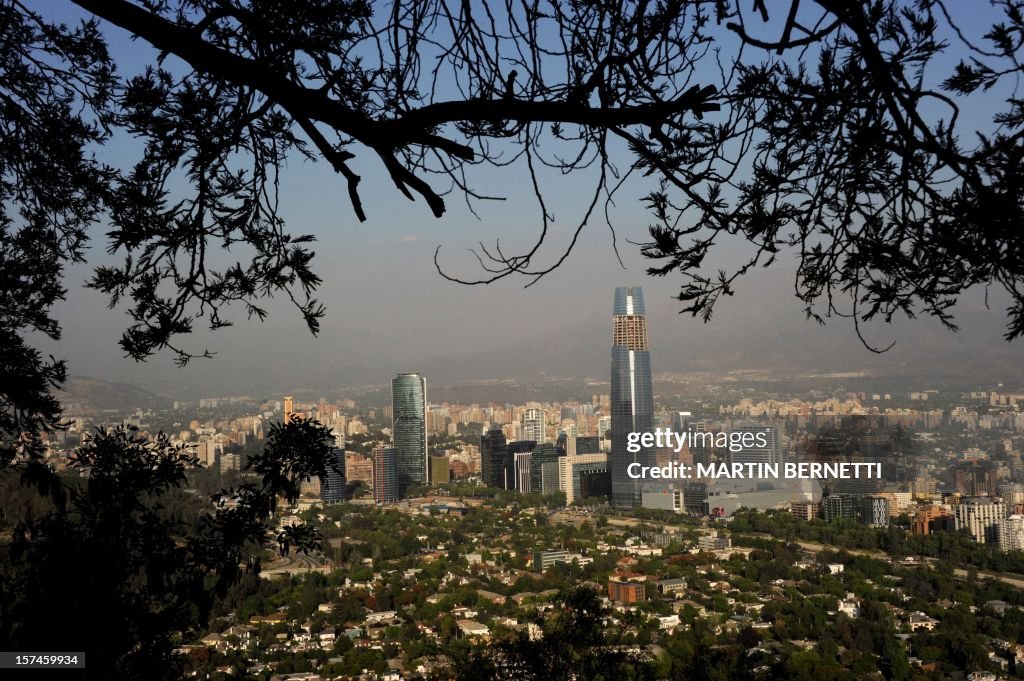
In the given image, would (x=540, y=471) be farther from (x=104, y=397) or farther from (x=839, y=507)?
(x=104, y=397)

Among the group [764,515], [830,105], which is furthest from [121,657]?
[764,515]

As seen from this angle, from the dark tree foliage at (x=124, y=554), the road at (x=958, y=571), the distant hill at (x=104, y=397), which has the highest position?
the distant hill at (x=104, y=397)

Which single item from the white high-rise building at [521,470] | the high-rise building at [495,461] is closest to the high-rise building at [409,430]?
the high-rise building at [495,461]

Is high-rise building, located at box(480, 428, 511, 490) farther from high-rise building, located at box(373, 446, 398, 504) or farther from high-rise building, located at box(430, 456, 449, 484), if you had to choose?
high-rise building, located at box(373, 446, 398, 504)

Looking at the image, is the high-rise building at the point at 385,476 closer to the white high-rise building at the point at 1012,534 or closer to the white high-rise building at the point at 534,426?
the white high-rise building at the point at 534,426

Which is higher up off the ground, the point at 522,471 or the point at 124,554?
the point at 124,554

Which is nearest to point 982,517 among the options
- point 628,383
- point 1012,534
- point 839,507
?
point 1012,534

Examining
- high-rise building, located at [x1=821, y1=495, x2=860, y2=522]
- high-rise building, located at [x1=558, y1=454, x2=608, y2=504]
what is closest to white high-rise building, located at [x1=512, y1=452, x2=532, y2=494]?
high-rise building, located at [x1=558, y1=454, x2=608, y2=504]
